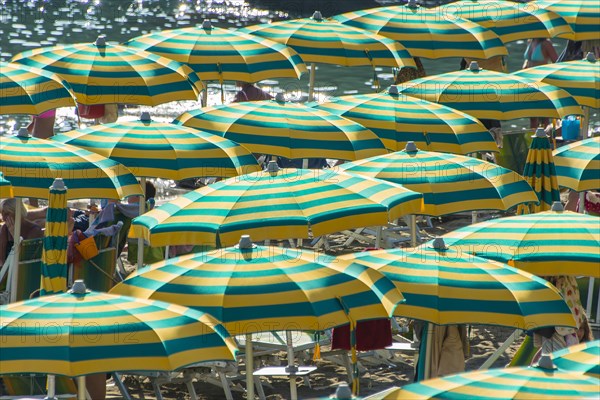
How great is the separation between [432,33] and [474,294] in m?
10.2

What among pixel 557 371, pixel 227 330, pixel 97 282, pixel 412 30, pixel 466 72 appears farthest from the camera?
pixel 412 30

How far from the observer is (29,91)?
48.1 feet

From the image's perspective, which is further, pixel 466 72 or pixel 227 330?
pixel 466 72

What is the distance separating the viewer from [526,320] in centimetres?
929

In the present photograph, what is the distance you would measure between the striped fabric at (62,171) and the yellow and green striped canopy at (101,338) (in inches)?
132

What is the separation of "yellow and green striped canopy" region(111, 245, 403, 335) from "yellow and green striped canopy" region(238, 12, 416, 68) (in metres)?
8.81

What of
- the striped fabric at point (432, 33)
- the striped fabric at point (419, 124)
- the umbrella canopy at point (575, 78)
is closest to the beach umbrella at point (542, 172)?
the striped fabric at point (419, 124)

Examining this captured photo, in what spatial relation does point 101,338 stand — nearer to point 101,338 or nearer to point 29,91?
point 101,338

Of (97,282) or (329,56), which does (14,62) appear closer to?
(329,56)

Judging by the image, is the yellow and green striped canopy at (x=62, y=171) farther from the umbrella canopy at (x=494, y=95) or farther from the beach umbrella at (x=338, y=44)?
the beach umbrella at (x=338, y=44)

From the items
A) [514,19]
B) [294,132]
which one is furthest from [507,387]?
[514,19]

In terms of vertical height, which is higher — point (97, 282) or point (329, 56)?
point (329, 56)

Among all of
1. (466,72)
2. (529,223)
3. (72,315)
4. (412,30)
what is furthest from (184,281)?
(412,30)

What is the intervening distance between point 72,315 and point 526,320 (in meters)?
3.06
